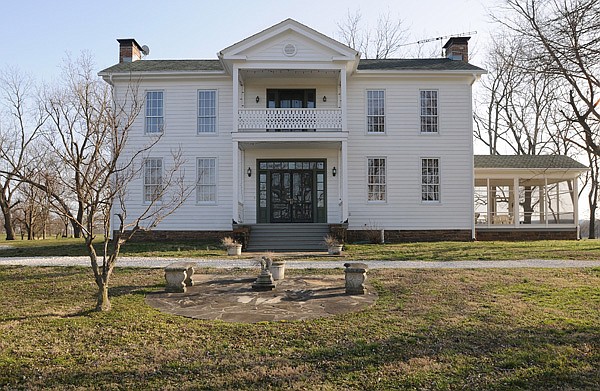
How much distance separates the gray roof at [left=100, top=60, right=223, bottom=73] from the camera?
1889cm

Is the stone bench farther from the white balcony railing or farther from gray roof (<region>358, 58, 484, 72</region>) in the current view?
gray roof (<region>358, 58, 484, 72</region>)

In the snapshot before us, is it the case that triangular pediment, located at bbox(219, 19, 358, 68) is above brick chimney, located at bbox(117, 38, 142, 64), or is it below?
below

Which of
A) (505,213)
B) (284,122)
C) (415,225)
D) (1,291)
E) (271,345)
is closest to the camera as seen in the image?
(271,345)

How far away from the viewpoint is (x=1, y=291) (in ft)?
28.8

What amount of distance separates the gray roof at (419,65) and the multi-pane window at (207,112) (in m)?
6.34

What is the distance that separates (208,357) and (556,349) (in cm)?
410

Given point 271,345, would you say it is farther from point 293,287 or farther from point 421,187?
point 421,187

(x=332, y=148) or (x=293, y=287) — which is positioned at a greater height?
(x=332, y=148)

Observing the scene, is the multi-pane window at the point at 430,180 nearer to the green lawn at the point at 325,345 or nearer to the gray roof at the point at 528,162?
the gray roof at the point at 528,162

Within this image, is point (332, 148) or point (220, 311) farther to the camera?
point (332, 148)

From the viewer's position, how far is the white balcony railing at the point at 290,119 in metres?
17.7

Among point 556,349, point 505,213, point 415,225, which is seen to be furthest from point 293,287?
point 505,213

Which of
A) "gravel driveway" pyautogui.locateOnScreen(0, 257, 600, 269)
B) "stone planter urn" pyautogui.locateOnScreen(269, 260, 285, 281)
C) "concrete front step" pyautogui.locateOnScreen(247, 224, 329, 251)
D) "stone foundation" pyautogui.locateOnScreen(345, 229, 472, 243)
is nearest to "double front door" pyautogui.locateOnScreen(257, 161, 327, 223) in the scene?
"concrete front step" pyautogui.locateOnScreen(247, 224, 329, 251)

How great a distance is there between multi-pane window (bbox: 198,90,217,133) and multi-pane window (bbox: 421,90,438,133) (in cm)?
864
